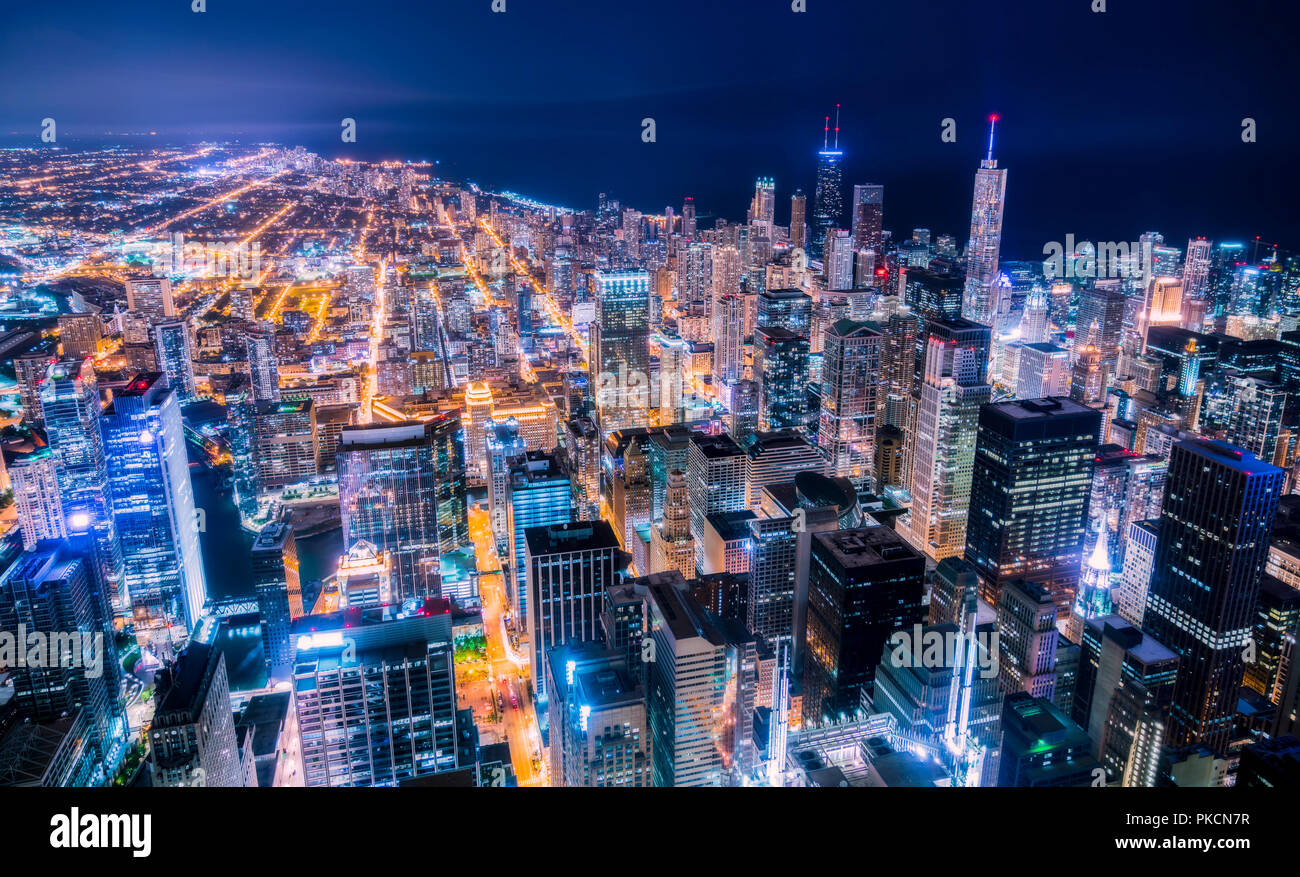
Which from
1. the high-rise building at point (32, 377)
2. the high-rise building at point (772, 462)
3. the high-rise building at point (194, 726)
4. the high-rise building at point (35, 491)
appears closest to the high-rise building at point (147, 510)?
the high-rise building at point (35, 491)

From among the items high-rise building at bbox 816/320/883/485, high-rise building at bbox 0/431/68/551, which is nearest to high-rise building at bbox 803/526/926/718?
high-rise building at bbox 816/320/883/485

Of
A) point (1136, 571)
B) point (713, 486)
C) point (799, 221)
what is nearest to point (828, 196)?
point (799, 221)

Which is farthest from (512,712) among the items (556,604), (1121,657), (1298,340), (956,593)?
(1298,340)

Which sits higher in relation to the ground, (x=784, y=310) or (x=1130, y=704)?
(x=784, y=310)

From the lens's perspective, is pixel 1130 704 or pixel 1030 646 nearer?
pixel 1130 704

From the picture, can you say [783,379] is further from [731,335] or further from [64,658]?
[64,658]

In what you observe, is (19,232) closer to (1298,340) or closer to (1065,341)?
(1298,340)
